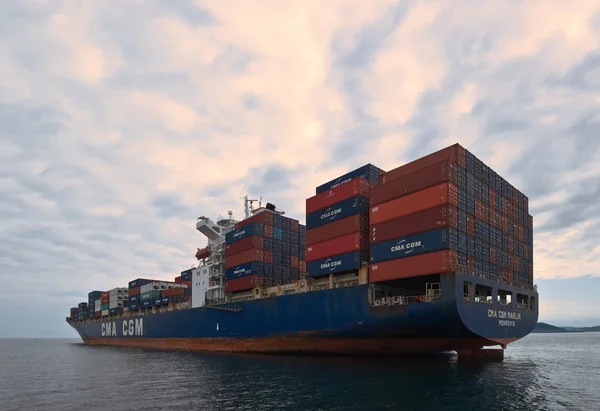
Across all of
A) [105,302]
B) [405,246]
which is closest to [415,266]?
[405,246]

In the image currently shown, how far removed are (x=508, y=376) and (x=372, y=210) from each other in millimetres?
16133

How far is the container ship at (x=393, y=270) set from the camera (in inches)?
1351

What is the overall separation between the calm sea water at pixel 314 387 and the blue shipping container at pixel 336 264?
308 inches

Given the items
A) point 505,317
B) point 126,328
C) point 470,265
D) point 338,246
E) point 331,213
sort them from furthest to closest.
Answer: point 126,328
point 331,213
point 338,246
point 505,317
point 470,265

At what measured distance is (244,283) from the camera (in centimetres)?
5328

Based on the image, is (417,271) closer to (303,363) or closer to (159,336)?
(303,363)

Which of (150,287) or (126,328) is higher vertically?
(150,287)

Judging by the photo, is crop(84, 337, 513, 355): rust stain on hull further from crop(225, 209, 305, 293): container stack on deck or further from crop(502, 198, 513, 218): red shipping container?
crop(502, 198, 513, 218): red shipping container

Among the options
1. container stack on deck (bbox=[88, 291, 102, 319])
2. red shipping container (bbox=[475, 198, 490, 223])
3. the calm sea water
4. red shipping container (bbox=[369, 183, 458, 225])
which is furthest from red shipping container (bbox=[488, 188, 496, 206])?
container stack on deck (bbox=[88, 291, 102, 319])

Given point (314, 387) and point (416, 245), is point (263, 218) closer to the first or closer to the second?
point (416, 245)

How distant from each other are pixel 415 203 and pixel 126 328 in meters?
64.6

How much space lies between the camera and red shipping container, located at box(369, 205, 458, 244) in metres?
33.6

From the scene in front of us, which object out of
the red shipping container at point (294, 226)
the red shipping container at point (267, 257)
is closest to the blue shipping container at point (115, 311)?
the red shipping container at point (267, 257)

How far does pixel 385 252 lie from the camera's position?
36.8 meters
